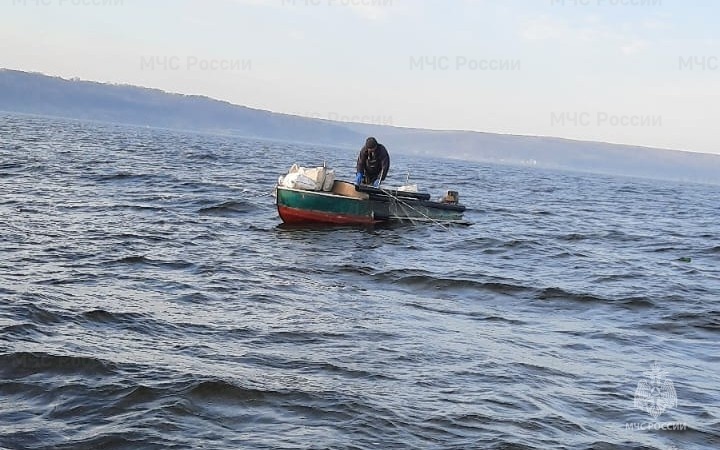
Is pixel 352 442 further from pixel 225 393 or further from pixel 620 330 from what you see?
pixel 620 330

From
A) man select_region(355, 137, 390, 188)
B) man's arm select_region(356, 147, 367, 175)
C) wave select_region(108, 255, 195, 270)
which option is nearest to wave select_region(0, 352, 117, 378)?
wave select_region(108, 255, 195, 270)

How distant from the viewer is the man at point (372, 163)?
20797 millimetres

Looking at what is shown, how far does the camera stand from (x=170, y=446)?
5926 mm

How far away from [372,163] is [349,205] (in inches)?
53.2

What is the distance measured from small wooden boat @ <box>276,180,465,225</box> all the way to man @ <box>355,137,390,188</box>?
1.66ft

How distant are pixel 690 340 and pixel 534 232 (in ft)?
42.4

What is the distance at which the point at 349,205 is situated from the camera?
20.4 m

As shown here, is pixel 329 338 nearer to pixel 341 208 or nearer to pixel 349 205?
pixel 341 208

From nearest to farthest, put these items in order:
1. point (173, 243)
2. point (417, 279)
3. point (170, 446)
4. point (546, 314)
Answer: point (170, 446)
point (546, 314)
point (417, 279)
point (173, 243)

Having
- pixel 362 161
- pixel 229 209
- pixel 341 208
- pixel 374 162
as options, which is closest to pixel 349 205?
pixel 341 208

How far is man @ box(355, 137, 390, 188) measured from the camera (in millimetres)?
20797

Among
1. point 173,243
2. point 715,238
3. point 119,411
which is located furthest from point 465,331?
point 715,238

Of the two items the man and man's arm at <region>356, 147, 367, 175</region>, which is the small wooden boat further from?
man's arm at <region>356, 147, 367, 175</region>

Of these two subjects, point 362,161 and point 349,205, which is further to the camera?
point 362,161
